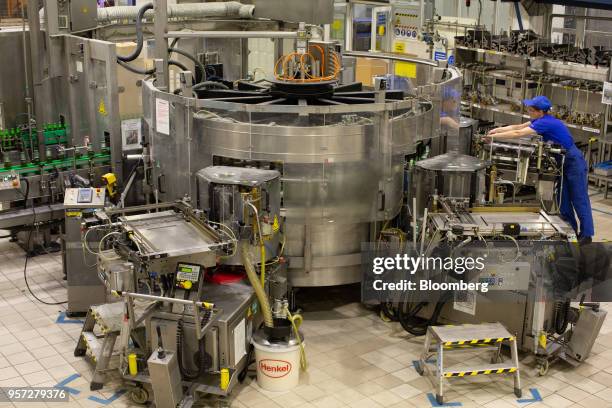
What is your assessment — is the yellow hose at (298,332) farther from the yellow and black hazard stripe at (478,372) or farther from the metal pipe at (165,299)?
the yellow and black hazard stripe at (478,372)

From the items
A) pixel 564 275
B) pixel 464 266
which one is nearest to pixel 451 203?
pixel 464 266

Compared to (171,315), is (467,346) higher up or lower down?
lower down

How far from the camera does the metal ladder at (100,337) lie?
5863 millimetres

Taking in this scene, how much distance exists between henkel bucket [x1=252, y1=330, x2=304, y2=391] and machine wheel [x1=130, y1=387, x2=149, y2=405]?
816 mm

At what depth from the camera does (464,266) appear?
615 centimetres

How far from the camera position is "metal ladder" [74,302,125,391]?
5863 millimetres

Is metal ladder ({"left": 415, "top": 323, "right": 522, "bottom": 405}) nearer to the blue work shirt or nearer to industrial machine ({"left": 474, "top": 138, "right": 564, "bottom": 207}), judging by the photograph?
industrial machine ({"left": 474, "top": 138, "right": 564, "bottom": 207})

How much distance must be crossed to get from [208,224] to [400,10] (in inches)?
394

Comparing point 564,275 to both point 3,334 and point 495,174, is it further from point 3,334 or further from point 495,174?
point 3,334

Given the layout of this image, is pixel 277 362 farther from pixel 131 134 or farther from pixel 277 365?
pixel 131 134

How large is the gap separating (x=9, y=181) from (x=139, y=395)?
275 cm

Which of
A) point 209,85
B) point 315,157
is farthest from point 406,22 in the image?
point 315,157

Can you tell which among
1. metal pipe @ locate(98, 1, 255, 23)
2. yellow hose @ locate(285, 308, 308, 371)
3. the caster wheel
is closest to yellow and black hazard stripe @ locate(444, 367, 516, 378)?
the caster wheel

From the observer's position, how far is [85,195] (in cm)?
688
